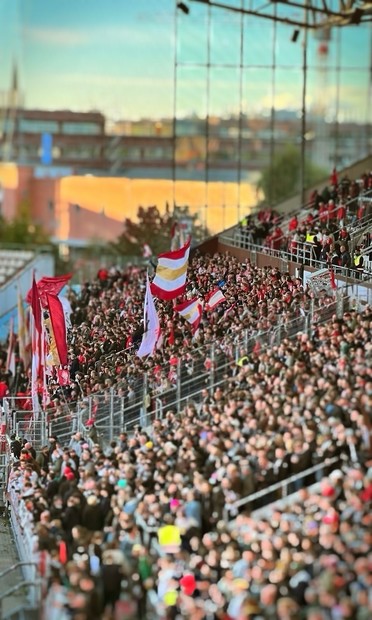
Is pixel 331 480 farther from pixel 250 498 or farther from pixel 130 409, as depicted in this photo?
pixel 130 409

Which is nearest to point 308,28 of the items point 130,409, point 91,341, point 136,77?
point 136,77

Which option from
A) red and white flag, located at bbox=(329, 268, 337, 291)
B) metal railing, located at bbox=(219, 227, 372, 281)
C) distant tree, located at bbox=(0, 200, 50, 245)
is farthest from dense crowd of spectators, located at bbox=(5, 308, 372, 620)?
distant tree, located at bbox=(0, 200, 50, 245)

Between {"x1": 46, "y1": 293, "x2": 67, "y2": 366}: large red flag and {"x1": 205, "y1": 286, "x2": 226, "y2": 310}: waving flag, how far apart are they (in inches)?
163

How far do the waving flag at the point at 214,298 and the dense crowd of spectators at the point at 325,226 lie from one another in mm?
2367

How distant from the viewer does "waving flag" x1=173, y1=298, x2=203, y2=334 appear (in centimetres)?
3350

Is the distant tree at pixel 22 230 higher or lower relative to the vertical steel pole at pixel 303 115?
lower

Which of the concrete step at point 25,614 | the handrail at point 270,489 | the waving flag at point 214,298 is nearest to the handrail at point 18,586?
the concrete step at point 25,614

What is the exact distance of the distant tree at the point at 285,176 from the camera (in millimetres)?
57375

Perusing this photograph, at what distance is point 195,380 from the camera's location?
95.0ft

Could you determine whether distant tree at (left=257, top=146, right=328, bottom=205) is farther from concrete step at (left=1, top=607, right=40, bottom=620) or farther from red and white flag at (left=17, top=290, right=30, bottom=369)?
concrete step at (left=1, top=607, right=40, bottom=620)

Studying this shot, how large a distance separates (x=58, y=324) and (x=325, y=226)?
24.8 feet

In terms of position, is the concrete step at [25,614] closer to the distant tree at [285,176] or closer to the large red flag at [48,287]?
the large red flag at [48,287]

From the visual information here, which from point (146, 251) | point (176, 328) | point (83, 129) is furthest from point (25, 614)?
point (83, 129)

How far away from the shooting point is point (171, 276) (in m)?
36.2
